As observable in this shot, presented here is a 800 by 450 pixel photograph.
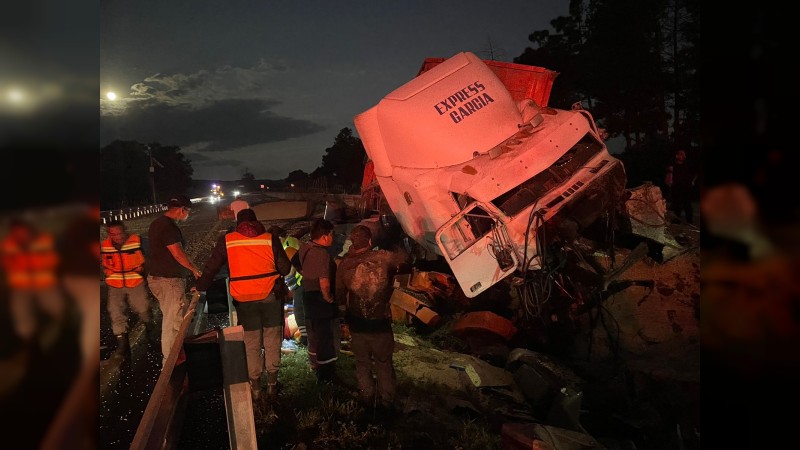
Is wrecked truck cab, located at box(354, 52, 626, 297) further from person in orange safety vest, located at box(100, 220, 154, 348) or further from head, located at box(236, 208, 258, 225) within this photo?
person in orange safety vest, located at box(100, 220, 154, 348)

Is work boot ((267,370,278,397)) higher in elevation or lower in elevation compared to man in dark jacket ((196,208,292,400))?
lower

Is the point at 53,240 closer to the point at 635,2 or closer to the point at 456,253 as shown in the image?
the point at 456,253

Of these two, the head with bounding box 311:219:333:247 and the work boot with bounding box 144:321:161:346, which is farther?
the work boot with bounding box 144:321:161:346

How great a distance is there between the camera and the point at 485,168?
5.91m

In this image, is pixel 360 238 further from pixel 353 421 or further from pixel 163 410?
pixel 163 410

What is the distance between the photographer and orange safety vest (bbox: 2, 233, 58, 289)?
799mm

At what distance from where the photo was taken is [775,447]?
1439 mm

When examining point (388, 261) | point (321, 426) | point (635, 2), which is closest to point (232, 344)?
point (321, 426)

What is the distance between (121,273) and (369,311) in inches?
120

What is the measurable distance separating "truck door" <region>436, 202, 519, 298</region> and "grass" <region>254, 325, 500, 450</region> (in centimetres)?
157

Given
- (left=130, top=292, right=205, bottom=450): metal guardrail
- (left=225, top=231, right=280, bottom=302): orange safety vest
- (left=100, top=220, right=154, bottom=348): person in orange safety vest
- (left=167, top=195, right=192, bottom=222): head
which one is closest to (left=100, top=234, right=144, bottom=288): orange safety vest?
(left=100, top=220, right=154, bottom=348): person in orange safety vest

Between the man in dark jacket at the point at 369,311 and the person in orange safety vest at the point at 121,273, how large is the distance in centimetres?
261

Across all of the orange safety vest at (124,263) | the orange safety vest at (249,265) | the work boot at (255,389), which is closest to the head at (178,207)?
the orange safety vest at (124,263)

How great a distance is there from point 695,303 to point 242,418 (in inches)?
220
